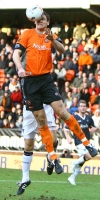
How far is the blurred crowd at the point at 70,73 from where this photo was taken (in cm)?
2517

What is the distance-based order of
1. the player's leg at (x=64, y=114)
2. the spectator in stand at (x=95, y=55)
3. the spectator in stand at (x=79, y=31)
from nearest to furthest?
1. the player's leg at (x=64, y=114)
2. the spectator in stand at (x=95, y=55)
3. the spectator in stand at (x=79, y=31)

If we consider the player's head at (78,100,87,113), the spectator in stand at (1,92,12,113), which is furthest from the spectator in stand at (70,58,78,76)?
the player's head at (78,100,87,113)

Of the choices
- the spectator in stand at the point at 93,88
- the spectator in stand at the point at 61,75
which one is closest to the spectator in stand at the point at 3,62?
the spectator in stand at the point at 61,75

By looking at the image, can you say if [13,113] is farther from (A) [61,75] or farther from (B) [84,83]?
(B) [84,83]

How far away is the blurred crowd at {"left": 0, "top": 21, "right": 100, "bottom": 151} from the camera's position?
2517cm

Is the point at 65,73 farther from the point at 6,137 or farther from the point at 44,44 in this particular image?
the point at 44,44

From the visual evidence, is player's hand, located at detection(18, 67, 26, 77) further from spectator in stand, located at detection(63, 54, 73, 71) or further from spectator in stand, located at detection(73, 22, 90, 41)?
spectator in stand, located at detection(73, 22, 90, 41)

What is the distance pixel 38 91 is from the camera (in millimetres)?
11805

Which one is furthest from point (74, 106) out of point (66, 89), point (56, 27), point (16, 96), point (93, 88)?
point (56, 27)

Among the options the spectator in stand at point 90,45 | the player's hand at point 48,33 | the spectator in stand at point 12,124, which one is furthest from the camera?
the spectator in stand at point 90,45

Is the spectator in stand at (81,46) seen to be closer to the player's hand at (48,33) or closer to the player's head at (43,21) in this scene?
the player's head at (43,21)

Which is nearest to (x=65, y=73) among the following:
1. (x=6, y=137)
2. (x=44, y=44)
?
(x=6, y=137)

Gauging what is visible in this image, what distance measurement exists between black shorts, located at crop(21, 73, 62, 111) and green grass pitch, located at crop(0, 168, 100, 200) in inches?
62.8

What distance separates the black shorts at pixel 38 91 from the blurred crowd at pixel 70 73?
36.3 feet
